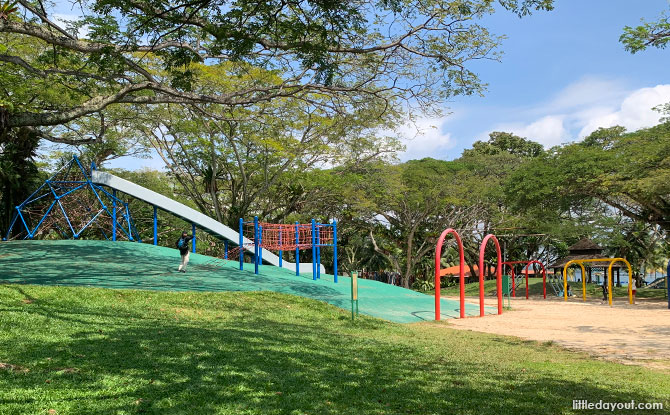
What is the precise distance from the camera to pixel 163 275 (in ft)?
47.1

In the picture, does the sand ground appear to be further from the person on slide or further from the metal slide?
the metal slide

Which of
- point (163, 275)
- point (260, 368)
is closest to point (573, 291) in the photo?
point (163, 275)

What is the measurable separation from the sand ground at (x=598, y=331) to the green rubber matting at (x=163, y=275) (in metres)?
1.46

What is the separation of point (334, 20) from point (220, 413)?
554 cm

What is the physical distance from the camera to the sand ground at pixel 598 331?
8500 millimetres

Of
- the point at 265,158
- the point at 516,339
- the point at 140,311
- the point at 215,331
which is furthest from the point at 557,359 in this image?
the point at 265,158

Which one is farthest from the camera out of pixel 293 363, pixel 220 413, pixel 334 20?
pixel 334 20

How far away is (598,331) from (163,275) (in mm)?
10757

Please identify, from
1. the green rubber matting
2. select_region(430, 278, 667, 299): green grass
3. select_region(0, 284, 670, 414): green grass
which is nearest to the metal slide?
the green rubber matting

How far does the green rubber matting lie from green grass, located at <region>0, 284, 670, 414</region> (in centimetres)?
244

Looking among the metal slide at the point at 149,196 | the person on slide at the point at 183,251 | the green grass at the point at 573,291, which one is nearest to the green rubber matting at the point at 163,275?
the person on slide at the point at 183,251

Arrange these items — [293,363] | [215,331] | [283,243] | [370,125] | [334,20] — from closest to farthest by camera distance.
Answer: [293,363] → [334,20] → [215,331] → [283,243] → [370,125]

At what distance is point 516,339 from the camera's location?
32.8 ft

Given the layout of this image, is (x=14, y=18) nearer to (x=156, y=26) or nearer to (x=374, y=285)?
(x=156, y=26)
